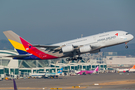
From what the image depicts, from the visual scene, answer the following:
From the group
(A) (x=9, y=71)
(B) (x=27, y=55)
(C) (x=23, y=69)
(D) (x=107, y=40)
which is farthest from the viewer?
(C) (x=23, y=69)

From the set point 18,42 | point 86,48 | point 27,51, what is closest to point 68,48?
point 86,48

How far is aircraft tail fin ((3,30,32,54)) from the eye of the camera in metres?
63.7

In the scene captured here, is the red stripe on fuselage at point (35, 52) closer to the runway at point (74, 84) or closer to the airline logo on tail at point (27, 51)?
the airline logo on tail at point (27, 51)

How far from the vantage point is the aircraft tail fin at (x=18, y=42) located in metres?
63.7

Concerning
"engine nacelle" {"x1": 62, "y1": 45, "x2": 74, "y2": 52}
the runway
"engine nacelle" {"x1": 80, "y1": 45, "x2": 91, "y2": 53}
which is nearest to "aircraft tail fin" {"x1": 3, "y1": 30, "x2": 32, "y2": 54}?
"engine nacelle" {"x1": 62, "y1": 45, "x2": 74, "y2": 52}

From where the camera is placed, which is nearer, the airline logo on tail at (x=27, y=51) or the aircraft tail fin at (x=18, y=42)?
the airline logo on tail at (x=27, y=51)

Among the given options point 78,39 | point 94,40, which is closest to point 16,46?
point 78,39

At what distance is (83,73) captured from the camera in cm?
16512

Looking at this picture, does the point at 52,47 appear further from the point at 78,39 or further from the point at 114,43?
the point at 114,43

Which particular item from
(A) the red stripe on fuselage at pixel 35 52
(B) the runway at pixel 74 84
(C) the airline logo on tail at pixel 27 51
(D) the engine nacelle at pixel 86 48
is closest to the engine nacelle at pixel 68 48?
(D) the engine nacelle at pixel 86 48

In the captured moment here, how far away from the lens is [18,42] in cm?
6488

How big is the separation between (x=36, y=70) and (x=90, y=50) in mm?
105005

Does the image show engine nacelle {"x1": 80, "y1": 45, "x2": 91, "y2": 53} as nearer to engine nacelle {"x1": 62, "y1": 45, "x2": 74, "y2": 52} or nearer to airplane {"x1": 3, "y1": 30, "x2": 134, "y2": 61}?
airplane {"x1": 3, "y1": 30, "x2": 134, "y2": 61}

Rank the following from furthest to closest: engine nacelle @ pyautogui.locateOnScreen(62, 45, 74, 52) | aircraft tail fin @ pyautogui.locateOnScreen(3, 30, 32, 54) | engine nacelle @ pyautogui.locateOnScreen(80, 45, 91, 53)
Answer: aircraft tail fin @ pyautogui.locateOnScreen(3, 30, 32, 54) → engine nacelle @ pyautogui.locateOnScreen(62, 45, 74, 52) → engine nacelle @ pyautogui.locateOnScreen(80, 45, 91, 53)
